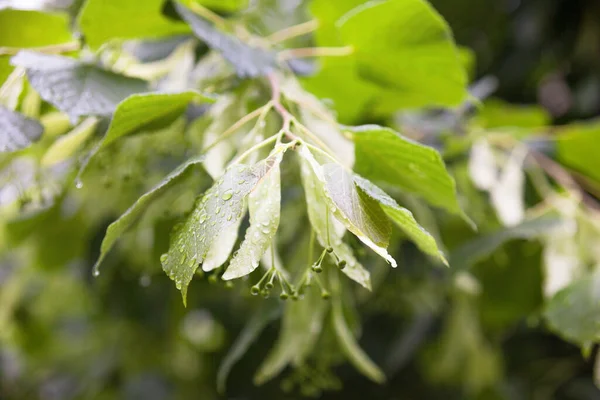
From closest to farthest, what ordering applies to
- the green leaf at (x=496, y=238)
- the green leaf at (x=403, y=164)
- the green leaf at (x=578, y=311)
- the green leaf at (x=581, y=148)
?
the green leaf at (x=403, y=164)
the green leaf at (x=578, y=311)
the green leaf at (x=496, y=238)
the green leaf at (x=581, y=148)

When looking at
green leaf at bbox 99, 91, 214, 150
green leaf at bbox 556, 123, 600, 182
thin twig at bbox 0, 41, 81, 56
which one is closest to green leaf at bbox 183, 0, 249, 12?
thin twig at bbox 0, 41, 81, 56

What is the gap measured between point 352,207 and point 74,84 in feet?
1.14

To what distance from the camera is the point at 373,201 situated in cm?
44

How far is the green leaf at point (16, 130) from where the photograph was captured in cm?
51

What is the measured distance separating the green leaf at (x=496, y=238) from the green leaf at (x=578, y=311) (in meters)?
0.09

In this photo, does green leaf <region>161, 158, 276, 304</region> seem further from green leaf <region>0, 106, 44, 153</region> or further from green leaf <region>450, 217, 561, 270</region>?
green leaf <region>450, 217, 561, 270</region>

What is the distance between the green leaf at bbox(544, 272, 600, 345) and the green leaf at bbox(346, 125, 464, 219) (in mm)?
214

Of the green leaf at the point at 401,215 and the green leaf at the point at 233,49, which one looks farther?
the green leaf at the point at 233,49

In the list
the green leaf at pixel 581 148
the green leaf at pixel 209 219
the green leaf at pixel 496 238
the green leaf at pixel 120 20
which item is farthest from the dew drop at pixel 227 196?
the green leaf at pixel 581 148

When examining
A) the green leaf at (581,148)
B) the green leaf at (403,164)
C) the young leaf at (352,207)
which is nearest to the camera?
the young leaf at (352,207)

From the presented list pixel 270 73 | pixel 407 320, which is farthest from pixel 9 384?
pixel 270 73

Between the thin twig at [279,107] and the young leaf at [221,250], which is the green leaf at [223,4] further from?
the young leaf at [221,250]

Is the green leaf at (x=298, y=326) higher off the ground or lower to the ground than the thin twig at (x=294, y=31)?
lower

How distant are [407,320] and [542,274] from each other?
448 mm
